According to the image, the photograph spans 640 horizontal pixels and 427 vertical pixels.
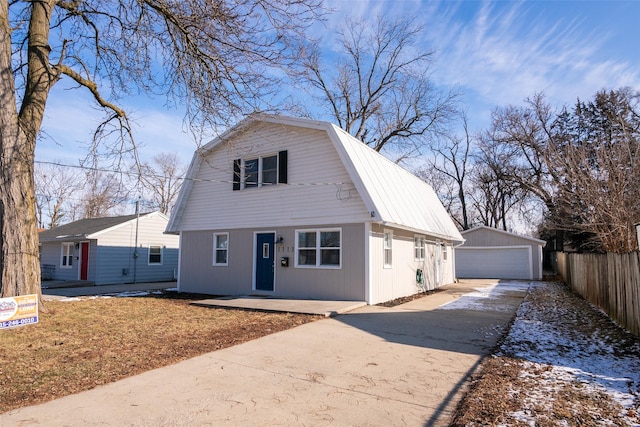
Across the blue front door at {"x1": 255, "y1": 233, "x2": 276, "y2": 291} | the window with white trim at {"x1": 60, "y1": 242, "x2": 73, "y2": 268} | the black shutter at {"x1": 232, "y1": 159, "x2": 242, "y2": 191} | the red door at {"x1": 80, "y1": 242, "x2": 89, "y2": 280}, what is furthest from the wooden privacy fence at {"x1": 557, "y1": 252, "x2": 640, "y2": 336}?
the window with white trim at {"x1": 60, "y1": 242, "x2": 73, "y2": 268}

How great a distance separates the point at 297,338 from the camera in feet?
23.0

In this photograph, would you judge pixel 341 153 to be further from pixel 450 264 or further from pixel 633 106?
pixel 633 106

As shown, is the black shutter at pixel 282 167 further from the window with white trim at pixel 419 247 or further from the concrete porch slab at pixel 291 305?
the window with white trim at pixel 419 247

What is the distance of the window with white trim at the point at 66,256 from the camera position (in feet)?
69.7

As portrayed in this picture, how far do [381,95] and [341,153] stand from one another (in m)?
18.7

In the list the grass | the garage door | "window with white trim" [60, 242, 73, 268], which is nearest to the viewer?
the grass

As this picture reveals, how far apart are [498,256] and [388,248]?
15.4 m

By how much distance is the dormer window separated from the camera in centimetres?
1287

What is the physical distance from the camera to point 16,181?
779 cm

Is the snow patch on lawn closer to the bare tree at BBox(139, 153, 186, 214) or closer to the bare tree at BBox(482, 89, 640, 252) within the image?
the bare tree at BBox(482, 89, 640, 252)

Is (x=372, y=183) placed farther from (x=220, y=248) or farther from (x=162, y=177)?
(x=220, y=248)

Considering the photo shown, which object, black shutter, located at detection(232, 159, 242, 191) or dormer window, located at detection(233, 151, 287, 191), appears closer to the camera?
dormer window, located at detection(233, 151, 287, 191)

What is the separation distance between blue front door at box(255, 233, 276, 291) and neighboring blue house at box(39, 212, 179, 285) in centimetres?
1020

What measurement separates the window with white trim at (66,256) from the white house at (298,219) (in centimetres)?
995
